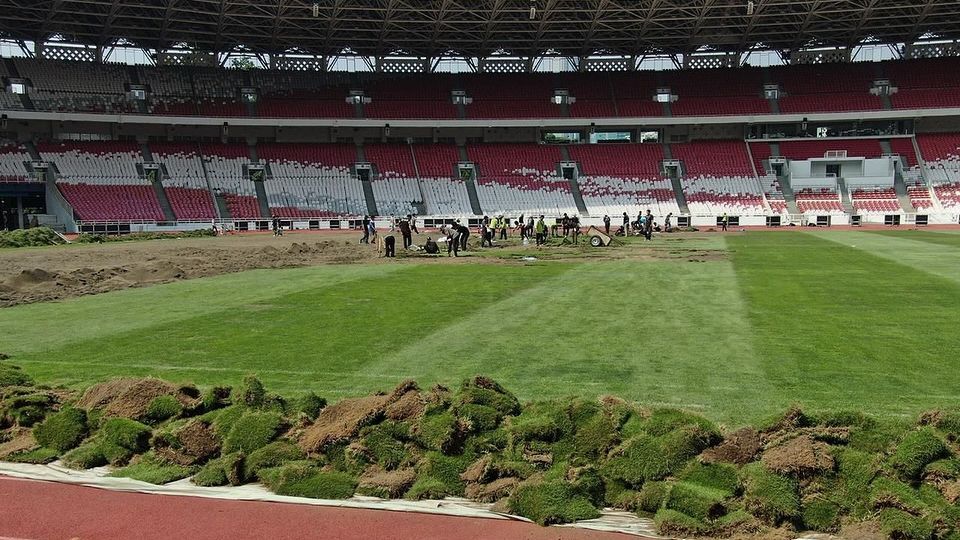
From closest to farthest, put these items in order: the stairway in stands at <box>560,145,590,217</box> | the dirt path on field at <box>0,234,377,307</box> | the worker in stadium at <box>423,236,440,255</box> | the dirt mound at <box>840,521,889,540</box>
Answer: the dirt mound at <box>840,521,889,540</box>, the dirt path on field at <box>0,234,377,307</box>, the worker in stadium at <box>423,236,440,255</box>, the stairway in stands at <box>560,145,590,217</box>

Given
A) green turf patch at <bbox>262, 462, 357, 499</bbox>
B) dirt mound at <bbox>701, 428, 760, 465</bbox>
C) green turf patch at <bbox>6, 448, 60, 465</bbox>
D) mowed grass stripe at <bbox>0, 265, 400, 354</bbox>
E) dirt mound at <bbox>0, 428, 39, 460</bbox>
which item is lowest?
green turf patch at <bbox>262, 462, 357, 499</bbox>

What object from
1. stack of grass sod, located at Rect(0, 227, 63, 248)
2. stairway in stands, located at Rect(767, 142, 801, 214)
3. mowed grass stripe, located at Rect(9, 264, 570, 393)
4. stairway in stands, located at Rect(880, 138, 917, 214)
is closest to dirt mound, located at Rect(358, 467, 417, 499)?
mowed grass stripe, located at Rect(9, 264, 570, 393)

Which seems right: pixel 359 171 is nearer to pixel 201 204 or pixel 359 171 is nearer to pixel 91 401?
pixel 201 204

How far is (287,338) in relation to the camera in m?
12.0

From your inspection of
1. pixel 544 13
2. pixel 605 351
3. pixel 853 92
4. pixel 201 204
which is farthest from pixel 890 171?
pixel 605 351

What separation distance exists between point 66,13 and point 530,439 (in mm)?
59311

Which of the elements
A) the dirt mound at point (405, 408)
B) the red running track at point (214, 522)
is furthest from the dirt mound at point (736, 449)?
the dirt mound at point (405, 408)

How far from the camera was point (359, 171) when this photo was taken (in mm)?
65625

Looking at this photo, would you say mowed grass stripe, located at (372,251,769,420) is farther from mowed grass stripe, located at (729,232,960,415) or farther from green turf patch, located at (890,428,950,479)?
green turf patch, located at (890,428,950,479)

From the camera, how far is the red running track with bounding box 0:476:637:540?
17.0 feet

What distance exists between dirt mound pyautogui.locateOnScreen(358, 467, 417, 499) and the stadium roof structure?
48487mm

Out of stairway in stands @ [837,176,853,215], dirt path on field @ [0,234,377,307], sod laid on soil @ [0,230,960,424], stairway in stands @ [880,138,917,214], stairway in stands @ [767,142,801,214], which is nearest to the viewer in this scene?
sod laid on soil @ [0,230,960,424]

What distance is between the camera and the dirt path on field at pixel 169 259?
1952cm

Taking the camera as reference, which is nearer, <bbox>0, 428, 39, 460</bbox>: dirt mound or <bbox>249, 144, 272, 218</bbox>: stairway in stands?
<bbox>0, 428, 39, 460</bbox>: dirt mound
